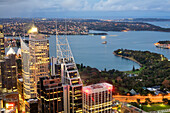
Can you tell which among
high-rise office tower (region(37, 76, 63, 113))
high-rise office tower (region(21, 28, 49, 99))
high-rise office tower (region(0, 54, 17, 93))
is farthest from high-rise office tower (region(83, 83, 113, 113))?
high-rise office tower (region(0, 54, 17, 93))

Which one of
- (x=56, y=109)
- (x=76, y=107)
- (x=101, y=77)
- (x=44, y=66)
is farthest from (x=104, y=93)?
(x=101, y=77)

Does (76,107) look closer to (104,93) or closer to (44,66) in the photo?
(104,93)

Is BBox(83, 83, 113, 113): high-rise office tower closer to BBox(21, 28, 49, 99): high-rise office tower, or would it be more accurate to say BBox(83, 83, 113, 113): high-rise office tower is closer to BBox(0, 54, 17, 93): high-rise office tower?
BBox(21, 28, 49, 99): high-rise office tower

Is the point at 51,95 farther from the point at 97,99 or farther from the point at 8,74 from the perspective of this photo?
the point at 8,74

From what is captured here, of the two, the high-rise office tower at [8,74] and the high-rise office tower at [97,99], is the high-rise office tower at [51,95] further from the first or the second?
the high-rise office tower at [8,74]

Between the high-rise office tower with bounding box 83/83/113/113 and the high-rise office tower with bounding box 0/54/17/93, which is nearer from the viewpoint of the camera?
the high-rise office tower with bounding box 83/83/113/113

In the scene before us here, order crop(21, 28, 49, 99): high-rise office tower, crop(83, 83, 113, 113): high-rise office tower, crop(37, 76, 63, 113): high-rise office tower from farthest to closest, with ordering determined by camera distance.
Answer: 1. crop(21, 28, 49, 99): high-rise office tower
2. crop(37, 76, 63, 113): high-rise office tower
3. crop(83, 83, 113, 113): high-rise office tower

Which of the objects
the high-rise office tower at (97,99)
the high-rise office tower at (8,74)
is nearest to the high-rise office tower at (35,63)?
the high-rise office tower at (8,74)
